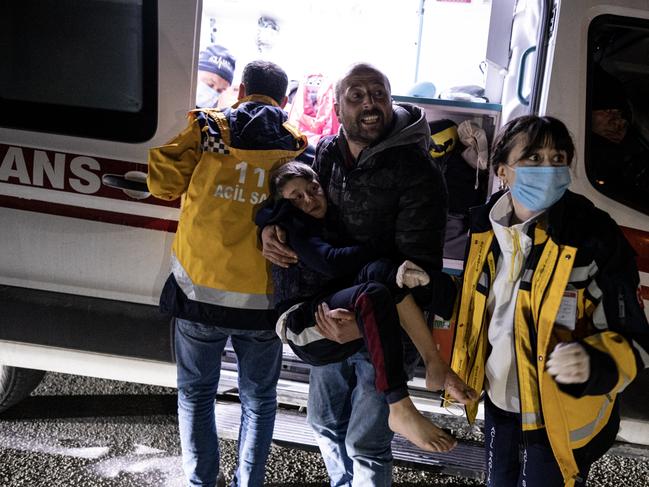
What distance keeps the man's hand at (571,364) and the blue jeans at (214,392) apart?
3.47 feet

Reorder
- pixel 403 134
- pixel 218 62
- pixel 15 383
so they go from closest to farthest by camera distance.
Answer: pixel 403 134 < pixel 15 383 < pixel 218 62

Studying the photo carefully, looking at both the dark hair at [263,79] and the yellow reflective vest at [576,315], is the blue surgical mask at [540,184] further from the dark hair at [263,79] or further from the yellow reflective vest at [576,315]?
the dark hair at [263,79]

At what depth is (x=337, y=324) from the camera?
189 centimetres

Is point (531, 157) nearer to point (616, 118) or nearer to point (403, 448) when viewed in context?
point (616, 118)

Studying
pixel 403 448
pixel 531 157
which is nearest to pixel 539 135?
pixel 531 157

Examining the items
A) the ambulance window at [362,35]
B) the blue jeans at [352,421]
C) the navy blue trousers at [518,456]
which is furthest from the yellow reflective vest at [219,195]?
the ambulance window at [362,35]

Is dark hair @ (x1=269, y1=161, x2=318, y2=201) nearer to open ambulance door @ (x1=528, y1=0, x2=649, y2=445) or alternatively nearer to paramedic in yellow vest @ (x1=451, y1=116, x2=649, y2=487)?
paramedic in yellow vest @ (x1=451, y1=116, x2=649, y2=487)

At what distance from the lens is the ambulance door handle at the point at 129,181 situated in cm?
254

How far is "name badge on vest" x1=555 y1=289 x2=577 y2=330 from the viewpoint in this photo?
167 cm

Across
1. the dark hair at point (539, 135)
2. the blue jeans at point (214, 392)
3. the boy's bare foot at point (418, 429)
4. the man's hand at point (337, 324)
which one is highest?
the dark hair at point (539, 135)

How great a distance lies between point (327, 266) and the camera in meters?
1.95

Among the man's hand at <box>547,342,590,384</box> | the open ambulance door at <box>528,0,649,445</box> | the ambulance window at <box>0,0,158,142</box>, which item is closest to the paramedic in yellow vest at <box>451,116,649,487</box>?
the man's hand at <box>547,342,590,384</box>

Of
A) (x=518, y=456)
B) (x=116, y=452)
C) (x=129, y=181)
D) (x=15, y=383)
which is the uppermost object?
(x=129, y=181)

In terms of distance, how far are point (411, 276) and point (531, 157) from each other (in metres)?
0.45
